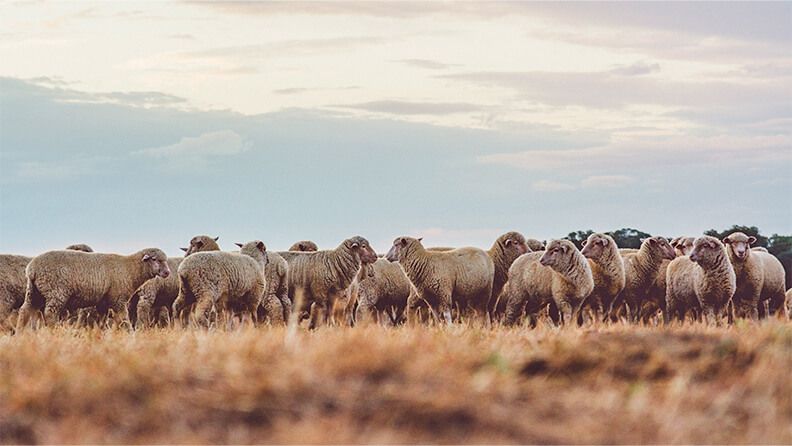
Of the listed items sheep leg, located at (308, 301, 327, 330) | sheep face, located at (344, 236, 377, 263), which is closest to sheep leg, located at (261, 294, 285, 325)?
sheep leg, located at (308, 301, 327, 330)

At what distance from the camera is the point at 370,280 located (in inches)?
848

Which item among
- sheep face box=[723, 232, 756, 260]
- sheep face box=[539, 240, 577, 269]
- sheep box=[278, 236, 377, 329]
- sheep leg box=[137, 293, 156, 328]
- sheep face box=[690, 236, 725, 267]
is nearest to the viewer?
sheep face box=[539, 240, 577, 269]

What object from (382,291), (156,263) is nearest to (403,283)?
(382,291)

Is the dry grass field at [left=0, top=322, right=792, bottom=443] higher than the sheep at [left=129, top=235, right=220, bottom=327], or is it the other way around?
the dry grass field at [left=0, top=322, right=792, bottom=443]

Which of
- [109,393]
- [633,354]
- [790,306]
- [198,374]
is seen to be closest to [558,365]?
[633,354]

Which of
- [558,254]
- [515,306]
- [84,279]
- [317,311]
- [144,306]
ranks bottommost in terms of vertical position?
[317,311]

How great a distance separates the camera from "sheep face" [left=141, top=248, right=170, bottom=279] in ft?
Answer: 61.6

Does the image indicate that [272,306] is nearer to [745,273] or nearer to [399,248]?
[399,248]

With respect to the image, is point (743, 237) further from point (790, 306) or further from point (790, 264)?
point (790, 264)

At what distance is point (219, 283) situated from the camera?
714 inches

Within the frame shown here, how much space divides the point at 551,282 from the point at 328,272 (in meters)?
4.10

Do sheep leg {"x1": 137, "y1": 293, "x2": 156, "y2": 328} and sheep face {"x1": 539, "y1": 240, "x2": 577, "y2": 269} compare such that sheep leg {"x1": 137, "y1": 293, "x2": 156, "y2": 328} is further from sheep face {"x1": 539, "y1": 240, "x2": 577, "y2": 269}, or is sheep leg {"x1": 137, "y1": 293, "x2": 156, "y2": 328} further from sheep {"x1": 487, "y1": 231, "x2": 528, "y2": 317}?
sheep face {"x1": 539, "y1": 240, "x2": 577, "y2": 269}

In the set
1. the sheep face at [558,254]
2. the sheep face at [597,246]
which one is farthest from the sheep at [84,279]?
the sheep face at [597,246]

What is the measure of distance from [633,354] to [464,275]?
11568 mm
